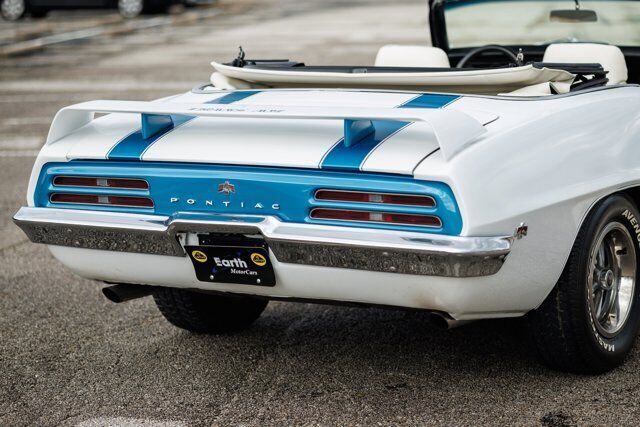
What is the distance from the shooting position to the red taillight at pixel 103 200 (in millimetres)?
3736

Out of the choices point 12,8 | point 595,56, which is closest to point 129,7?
point 12,8

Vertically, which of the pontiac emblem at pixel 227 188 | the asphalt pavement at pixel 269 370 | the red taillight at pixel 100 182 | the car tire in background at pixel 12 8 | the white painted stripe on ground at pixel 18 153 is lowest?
the car tire in background at pixel 12 8

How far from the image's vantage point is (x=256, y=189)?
11.6 ft

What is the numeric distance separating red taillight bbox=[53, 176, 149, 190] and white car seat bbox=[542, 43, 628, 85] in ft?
6.42

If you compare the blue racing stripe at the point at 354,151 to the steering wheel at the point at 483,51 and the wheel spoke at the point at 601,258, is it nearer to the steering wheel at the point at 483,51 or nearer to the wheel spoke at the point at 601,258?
the wheel spoke at the point at 601,258

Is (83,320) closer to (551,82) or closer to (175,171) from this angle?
(175,171)

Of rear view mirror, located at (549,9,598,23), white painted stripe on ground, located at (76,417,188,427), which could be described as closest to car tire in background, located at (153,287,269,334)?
white painted stripe on ground, located at (76,417,188,427)

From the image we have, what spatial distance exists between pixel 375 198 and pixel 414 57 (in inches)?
69.2

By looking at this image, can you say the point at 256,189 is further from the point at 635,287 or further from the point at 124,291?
the point at 635,287

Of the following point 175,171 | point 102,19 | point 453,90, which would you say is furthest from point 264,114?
point 102,19

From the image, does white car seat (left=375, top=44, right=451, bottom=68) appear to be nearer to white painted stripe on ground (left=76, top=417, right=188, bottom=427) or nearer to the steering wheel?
the steering wheel

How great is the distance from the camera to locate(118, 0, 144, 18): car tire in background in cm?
2531

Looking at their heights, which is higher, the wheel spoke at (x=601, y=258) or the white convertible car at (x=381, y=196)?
the white convertible car at (x=381, y=196)

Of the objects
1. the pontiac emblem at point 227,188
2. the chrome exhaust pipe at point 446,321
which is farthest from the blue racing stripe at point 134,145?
the chrome exhaust pipe at point 446,321
